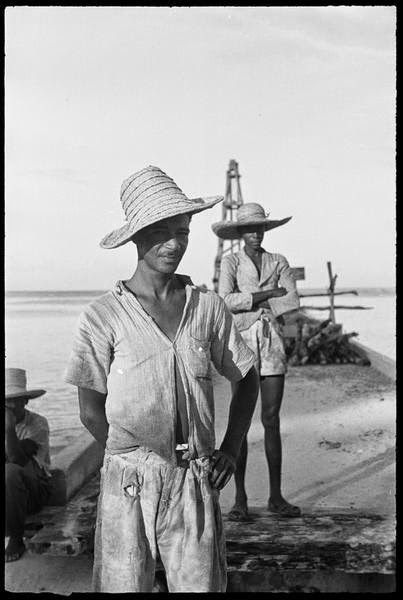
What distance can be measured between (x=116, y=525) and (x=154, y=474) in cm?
23

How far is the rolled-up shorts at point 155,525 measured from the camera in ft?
8.22

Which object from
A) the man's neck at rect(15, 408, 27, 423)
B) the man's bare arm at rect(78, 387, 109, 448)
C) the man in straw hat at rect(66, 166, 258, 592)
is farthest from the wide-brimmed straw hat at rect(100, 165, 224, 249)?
the man's neck at rect(15, 408, 27, 423)

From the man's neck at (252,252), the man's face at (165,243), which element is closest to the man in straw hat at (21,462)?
the man's neck at (252,252)

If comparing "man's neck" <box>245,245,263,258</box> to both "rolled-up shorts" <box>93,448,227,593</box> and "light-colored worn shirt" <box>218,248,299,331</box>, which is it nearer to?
"light-colored worn shirt" <box>218,248,299,331</box>

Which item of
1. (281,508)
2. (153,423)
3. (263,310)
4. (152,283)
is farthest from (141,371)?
(281,508)

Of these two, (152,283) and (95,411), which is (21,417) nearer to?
(95,411)

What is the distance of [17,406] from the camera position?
4.94m

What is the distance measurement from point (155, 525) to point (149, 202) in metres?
1.13

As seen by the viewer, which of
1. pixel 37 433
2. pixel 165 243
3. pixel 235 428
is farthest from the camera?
pixel 37 433

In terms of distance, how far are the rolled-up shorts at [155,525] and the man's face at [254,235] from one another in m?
2.60

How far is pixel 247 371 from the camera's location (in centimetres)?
277

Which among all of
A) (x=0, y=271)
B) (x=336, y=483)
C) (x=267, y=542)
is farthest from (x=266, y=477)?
(x=0, y=271)

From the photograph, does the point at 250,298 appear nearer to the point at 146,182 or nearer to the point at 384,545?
the point at 384,545

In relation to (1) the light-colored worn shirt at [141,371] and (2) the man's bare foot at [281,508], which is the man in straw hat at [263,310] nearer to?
Answer: (2) the man's bare foot at [281,508]
